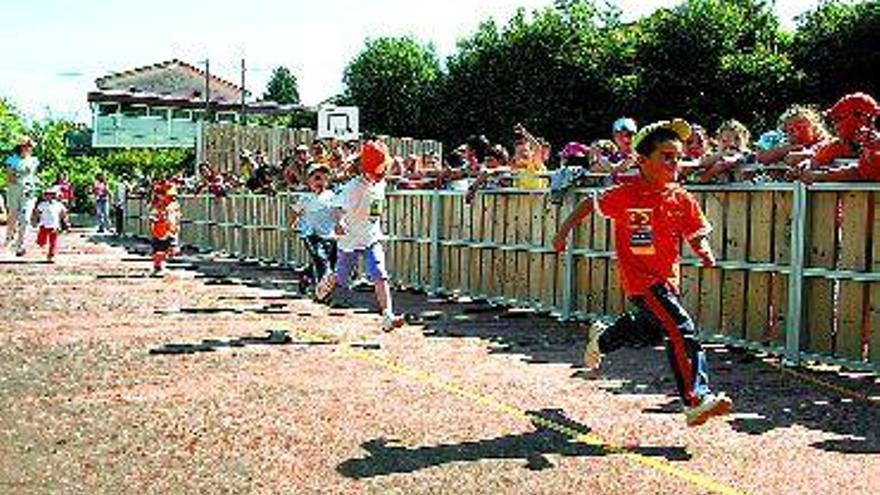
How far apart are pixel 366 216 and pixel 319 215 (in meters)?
3.77

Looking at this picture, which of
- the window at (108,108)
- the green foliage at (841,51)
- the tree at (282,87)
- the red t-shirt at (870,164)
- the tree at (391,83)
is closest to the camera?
the red t-shirt at (870,164)

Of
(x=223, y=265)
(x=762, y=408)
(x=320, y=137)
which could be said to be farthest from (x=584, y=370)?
(x=320, y=137)

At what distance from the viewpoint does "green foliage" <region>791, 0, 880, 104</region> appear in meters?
50.7

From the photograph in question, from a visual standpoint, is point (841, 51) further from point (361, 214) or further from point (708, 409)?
point (708, 409)

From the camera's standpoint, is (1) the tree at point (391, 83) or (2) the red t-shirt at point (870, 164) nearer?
(2) the red t-shirt at point (870, 164)

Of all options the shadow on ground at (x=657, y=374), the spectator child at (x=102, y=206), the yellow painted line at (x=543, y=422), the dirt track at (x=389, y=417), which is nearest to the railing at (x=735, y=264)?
the shadow on ground at (x=657, y=374)

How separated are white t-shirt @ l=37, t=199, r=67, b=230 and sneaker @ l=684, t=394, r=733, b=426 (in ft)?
61.2

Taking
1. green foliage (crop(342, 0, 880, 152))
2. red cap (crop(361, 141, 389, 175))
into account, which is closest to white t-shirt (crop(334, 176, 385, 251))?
red cap (crop(361, 141, 389, 175))

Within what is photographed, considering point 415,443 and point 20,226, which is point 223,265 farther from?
point 415,443

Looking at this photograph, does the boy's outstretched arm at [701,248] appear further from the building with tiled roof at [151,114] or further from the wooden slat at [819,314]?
the building with tiled roof at [151,114]

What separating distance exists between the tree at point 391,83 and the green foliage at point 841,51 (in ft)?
100

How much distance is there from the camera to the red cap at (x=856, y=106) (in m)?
8.93

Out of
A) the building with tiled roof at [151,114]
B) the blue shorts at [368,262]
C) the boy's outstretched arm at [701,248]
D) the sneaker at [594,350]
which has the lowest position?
the sneaker at [594,350]

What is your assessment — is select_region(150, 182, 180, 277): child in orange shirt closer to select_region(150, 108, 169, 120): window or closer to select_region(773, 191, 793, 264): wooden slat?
select_region(773, 191, 793, 264): wooden slat
